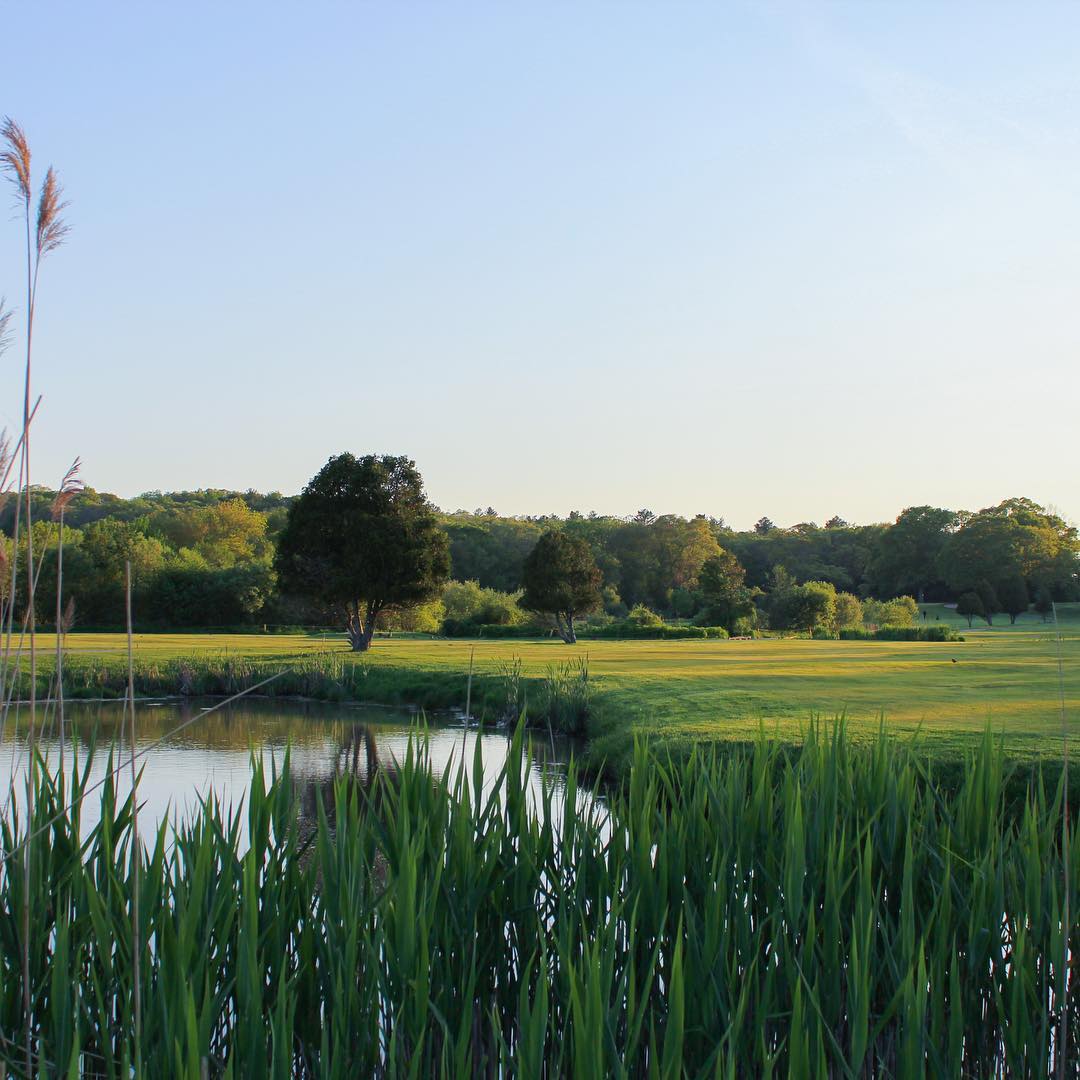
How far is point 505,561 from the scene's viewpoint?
72688mm

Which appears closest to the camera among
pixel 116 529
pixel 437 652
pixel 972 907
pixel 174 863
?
pixel 174 863

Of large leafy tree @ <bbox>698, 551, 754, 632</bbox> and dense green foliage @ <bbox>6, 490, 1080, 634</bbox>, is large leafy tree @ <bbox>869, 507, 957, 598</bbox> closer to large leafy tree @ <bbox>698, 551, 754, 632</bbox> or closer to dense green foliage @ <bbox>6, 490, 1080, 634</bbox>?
dense green foliage @ <bbox>6, 490, 1080, 634</bbox>

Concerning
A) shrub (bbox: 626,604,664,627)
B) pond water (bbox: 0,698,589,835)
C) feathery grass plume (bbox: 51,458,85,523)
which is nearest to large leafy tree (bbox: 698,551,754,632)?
shrub (bbox: 626,604,664,627)

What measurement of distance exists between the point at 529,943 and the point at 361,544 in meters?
28.9

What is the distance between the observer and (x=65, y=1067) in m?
3.37

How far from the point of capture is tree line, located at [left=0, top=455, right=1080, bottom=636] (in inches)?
1335

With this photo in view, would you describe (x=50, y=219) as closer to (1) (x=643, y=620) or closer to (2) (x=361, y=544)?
(2) (x=361, y=544)

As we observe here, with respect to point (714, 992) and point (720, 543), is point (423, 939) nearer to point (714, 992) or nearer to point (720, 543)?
point (714, 992)

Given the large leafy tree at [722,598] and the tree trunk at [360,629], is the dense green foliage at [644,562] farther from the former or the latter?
the tree trunk at [360,629]

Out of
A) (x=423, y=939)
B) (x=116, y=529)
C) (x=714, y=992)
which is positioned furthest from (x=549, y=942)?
(x=116, y=529)

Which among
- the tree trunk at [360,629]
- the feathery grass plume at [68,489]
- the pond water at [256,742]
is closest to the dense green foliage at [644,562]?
the tree trunk at [360,629]

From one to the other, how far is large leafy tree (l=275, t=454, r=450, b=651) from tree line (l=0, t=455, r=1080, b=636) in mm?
68

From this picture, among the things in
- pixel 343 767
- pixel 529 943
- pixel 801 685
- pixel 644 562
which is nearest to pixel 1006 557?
pixel 644 562

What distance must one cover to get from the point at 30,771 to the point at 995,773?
14.4ft
